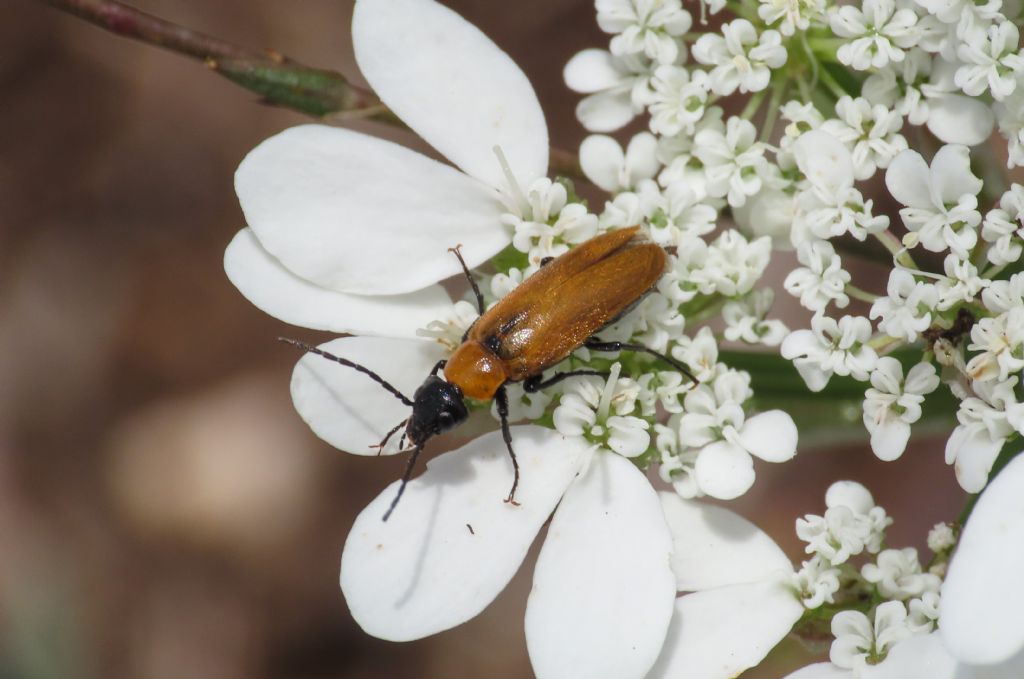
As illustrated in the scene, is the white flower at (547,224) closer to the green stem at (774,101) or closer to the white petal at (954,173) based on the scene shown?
the green stem at (774,101)

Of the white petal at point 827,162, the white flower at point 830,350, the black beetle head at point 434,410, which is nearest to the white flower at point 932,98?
the white petal at point 827,162

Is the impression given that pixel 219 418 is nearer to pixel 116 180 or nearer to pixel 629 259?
pixel 116 180

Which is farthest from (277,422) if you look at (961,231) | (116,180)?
(961,231)

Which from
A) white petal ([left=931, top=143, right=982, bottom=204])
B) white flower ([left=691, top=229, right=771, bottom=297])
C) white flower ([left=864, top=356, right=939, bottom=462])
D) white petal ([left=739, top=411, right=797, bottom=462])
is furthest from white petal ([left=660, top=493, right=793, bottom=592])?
white petal ([left=931, top=143, right=982, bottom=204])

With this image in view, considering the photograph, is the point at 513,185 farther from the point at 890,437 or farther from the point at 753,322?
the point at 890,437

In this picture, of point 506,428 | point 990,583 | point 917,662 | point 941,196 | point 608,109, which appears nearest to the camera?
point 990,583

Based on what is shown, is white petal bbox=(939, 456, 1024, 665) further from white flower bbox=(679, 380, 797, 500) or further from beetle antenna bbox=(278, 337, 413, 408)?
beetle antenna bbox=(278, 337, 413, 408)

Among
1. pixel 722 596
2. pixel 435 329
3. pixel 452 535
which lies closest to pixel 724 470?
pixel 722 596
